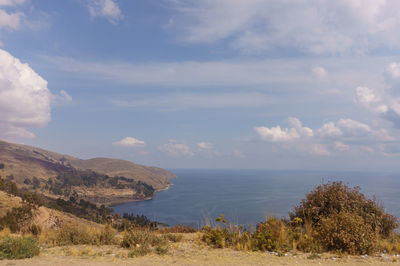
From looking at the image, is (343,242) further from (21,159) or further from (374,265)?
(21,159)

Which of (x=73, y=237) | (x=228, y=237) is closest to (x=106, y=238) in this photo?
(x=73, y=237)

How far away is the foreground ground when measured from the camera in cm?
780

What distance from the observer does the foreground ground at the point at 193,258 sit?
7805mm

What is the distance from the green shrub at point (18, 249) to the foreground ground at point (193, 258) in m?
A: 0.31

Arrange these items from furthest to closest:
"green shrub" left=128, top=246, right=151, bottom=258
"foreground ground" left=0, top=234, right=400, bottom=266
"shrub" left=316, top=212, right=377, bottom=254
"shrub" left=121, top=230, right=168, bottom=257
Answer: "shrub" left=121, top=230, right=168, bottom=257
"shrub" left=316, top=212, right=377, bottom=254
"green shrub" left=128, top=246, right=151, bottom=258
"foreground ground" left=0, top=234, right=400, bottom=266

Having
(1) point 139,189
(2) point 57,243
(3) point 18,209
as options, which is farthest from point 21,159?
(2) point 57,243

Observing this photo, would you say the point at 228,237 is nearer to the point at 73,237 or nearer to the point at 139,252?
the point at 139,252

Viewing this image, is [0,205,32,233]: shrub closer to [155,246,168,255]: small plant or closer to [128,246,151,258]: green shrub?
[128,246,151,258]: green shrub

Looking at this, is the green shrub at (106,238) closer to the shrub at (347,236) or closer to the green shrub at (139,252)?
the green shrub at (139,252)

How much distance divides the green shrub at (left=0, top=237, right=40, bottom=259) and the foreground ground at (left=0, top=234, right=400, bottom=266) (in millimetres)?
309

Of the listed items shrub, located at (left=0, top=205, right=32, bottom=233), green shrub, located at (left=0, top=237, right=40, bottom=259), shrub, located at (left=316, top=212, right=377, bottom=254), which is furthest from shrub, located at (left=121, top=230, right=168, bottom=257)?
shrub, located at (left=0, top=205, right=32, bottom=233)

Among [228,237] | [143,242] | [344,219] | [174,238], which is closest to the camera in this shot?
[344,219]

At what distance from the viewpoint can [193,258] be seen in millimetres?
8359

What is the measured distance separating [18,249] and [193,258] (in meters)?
5.56
